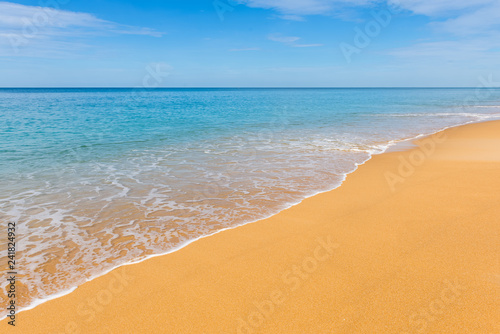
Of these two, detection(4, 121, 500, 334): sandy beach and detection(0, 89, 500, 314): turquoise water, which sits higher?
detection(4, 121, 500, 334): sandy beach

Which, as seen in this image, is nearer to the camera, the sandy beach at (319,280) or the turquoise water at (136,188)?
the sandy beach at (319,280)

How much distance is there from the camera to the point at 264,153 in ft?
47.3

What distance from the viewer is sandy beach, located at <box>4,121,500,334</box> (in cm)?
371

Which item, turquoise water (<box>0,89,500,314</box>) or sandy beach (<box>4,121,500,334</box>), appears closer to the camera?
sandy beach (<box>4,121,500,334</box>)

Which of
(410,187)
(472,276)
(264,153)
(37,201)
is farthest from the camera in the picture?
(264,153)

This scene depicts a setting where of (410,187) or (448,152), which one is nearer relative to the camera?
(410,187)

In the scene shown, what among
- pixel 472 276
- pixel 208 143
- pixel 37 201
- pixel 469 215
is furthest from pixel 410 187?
pixel 208 143

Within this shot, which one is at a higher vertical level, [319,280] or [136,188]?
[319,280]

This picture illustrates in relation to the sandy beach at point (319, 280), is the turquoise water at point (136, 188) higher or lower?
lower

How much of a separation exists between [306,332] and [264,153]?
11.1m

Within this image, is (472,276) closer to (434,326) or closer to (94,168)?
(434,326)

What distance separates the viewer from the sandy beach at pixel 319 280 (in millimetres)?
3705

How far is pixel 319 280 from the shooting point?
4.49 meters

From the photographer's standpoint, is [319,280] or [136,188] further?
[136,188]
